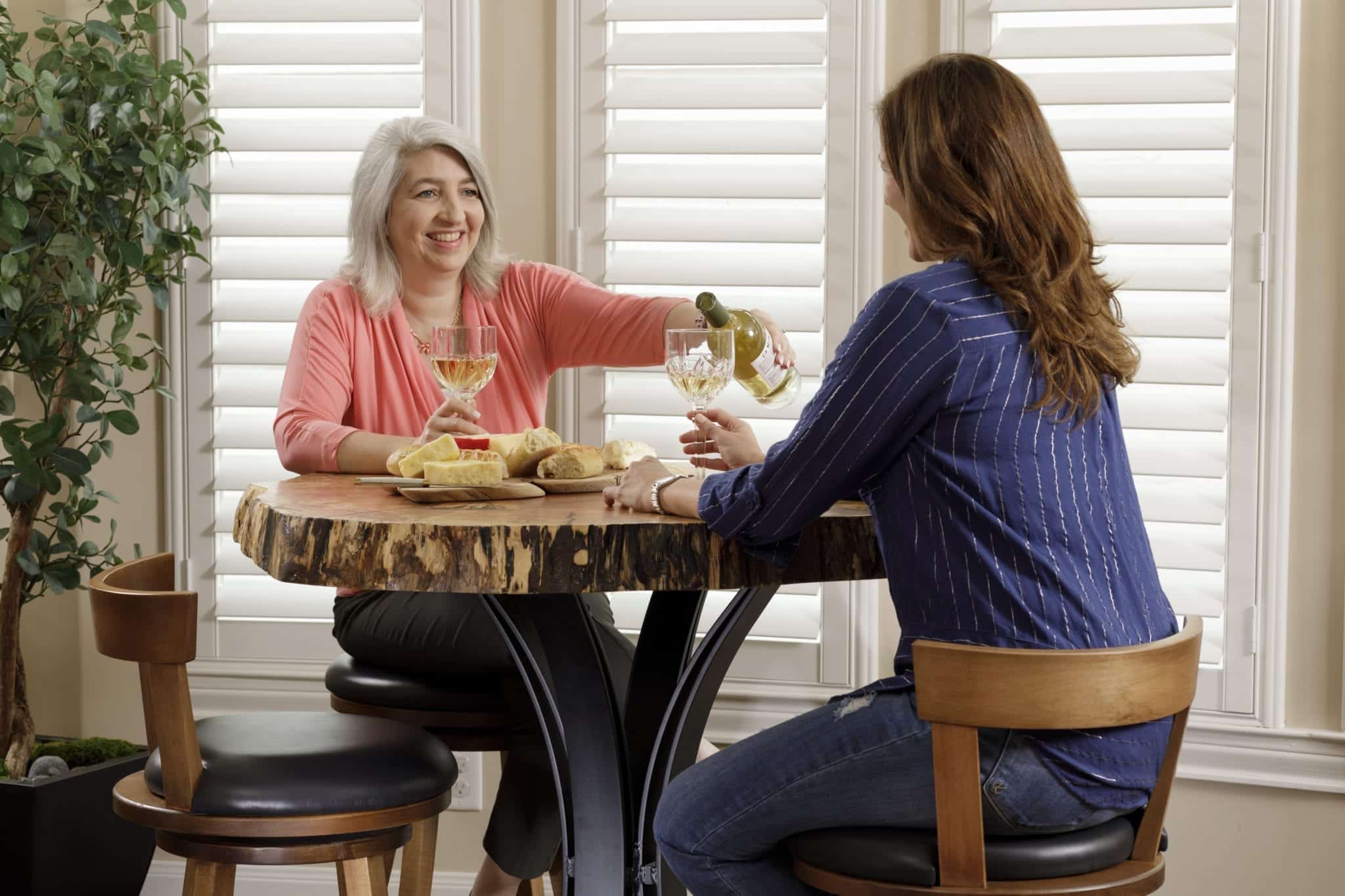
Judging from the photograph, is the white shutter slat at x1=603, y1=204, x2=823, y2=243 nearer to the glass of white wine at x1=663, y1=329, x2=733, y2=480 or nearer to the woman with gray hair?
the woman with gray hair

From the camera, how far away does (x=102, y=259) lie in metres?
3.04

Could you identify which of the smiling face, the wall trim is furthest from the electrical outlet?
the smiling face

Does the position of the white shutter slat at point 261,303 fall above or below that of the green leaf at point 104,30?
below

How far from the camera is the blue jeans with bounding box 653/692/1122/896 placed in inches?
56.3

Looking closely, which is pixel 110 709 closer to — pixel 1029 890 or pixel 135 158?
pixel 135 158

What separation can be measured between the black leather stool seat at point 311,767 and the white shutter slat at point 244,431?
1274 millimetres

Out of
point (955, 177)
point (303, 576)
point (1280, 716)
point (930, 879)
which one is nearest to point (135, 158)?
point (303, 576)

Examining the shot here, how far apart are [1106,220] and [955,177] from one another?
1379mm

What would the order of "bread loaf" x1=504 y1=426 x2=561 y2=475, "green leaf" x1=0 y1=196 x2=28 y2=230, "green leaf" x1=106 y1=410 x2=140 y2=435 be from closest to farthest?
"bread loaf" x1=504 y1=426 x2=561 y2=475
"green leaf" x1=0 y1=196 x2=28 y2=230
"green leaf" x1=106 y1=410 x2=140 y2=435

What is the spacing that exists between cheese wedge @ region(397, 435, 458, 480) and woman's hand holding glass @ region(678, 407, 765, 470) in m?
0.32

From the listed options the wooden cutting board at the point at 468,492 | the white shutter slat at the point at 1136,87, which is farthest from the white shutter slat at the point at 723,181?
the wooden cutting board at the point at 468,492

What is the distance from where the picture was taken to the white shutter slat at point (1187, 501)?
9.10 feet

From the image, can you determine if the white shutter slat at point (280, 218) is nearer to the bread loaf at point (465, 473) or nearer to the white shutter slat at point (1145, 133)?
the bread loaf at point (465, 473)

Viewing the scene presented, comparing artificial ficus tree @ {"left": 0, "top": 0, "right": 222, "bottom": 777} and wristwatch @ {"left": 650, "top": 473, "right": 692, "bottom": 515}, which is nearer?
wristwatch @ {"left": 650, "top": 473, "right": 692, "bottom": 515}
